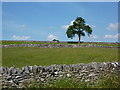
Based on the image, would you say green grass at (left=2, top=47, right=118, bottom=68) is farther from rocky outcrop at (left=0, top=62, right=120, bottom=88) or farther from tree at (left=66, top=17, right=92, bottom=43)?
tree at (left=66, top=17, right=92, bottom=43)

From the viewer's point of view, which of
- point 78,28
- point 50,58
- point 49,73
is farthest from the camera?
point 78,28

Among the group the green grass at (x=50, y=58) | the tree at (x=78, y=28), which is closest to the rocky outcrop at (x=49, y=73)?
the green grass at (x=50, y=58)

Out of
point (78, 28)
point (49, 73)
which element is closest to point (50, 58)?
point (49, 73)

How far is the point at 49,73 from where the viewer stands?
8844mm

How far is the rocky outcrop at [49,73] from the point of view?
314 inches

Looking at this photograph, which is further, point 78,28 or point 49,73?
point 78,28

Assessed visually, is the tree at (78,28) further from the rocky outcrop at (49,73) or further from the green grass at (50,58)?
the rocky outcrop at (49,73)

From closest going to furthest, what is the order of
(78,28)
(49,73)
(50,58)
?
(49,73) < (50,58) < (78,28)

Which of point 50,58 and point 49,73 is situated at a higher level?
point 50,58

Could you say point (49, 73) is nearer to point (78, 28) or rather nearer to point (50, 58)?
point (50, 58)

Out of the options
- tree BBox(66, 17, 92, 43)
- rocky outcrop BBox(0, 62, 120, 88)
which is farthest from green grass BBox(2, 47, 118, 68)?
tree BBox(66, 17, 92, 43)

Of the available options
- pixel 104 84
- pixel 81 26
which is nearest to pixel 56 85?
pixel 104 84

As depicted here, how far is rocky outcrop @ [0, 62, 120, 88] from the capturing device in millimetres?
7984

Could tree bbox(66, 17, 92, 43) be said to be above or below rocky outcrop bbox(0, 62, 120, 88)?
above
